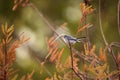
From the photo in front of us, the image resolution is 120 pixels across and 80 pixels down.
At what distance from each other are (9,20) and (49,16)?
43cm

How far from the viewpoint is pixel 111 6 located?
4.44m

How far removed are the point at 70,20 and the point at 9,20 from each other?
0.66 metres

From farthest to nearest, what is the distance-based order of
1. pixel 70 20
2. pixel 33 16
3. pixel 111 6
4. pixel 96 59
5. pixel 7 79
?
pixel 33 16, pixel 70 20, pixel 111 6, pixel 96 59, pixel 7 79

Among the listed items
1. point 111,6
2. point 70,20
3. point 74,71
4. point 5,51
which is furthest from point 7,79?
point 70,20

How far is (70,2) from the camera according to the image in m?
5.23

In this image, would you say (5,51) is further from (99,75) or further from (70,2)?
(70,2)

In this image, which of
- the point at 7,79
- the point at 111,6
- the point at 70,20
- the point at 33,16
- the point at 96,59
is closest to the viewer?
the point at 7,79

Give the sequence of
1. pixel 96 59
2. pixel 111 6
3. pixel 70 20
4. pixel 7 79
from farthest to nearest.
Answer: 1. pixel 70 20
2. pixel 111 6
3. pixel 96 59
4. pixel 7 79

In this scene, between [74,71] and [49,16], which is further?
[49,16]

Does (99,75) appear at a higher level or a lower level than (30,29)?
higher

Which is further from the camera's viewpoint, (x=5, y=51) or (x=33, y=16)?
(x=33, y=16)

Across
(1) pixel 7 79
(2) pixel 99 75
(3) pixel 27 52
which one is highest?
(1) pixel 7 79

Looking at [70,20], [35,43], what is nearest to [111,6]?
[70,20]

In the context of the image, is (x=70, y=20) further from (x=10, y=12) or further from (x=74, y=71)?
(x=74, y=71)
